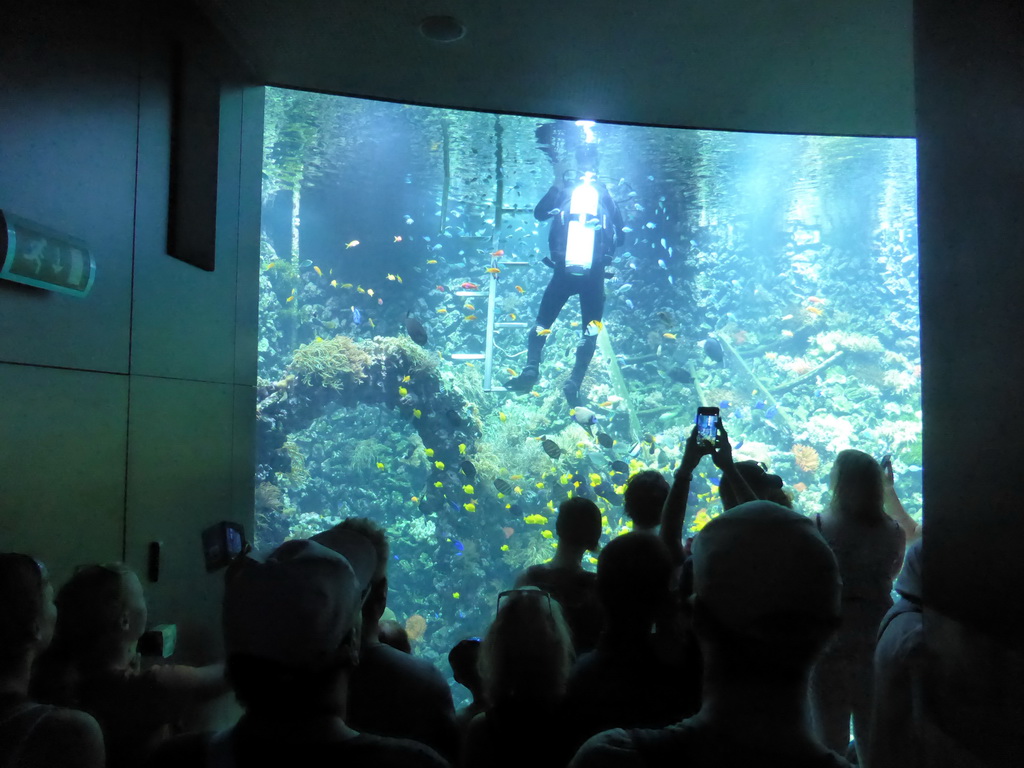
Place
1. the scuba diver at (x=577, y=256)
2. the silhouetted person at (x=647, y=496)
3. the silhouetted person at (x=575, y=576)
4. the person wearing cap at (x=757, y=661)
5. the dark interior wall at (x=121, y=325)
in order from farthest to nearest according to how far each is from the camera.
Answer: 1. the scuba diver at (x=577, y=256)
2. the silhouetted person at (x=647, y=496)
3. the silhouetted person at (x=575, y=576)
4. the dark interior wall at (x=121, y=325)
5. the person wearing cap at (x=757, y=661)

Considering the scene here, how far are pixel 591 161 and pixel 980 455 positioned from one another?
14.5 m

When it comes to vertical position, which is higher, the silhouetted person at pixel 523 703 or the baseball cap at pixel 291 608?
the baseball cap at pixel 291 608

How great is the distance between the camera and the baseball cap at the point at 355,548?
1.88 m

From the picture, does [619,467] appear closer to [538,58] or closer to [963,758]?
[538,58]

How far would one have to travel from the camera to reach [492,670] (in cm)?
170

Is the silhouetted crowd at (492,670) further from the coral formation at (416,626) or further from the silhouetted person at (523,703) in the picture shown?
the coral formation at (416,626)

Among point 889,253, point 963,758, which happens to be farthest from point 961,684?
point 889,253

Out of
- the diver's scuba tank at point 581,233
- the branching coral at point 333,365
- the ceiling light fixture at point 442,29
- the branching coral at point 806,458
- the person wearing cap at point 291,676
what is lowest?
the branching coral at point 806,458

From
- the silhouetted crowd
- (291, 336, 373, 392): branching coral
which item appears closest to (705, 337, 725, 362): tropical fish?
(291, 336, 373, 392): branching coral

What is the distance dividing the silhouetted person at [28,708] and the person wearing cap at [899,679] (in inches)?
78.8

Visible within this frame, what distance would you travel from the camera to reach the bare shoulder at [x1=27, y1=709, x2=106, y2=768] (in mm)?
1443

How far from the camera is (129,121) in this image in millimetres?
2648

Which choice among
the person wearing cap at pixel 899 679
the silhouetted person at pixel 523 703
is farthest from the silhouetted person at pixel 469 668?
the person wearing cap at pixel 899 679

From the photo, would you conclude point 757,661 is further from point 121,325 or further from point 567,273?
point 567,273
